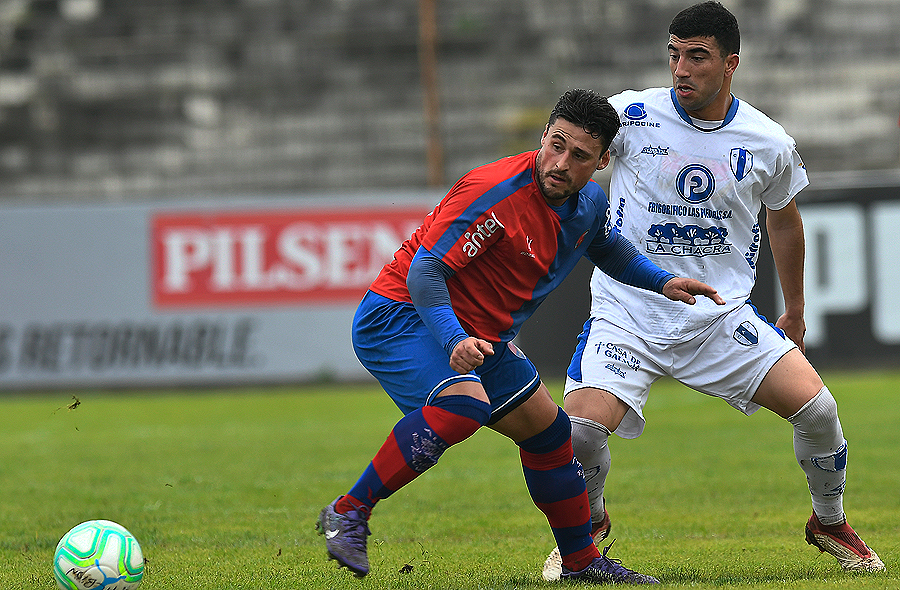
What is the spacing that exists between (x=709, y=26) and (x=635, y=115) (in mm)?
527

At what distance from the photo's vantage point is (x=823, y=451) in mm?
5199

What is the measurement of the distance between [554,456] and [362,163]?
14.1m

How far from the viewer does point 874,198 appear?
1551 cm

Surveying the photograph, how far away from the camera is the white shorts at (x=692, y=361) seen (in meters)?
5.14

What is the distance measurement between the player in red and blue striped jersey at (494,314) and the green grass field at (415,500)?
21.3 inches

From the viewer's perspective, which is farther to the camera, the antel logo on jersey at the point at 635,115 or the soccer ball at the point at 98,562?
the antel logo on jersey at the point at 635,115

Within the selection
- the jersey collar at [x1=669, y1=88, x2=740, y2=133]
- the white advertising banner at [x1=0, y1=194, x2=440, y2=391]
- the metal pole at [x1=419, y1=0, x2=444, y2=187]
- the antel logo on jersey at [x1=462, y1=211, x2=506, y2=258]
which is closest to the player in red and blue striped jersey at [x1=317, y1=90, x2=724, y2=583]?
the antel logo on jersey at [x1=462, y1=211, x2=506, y2=258]

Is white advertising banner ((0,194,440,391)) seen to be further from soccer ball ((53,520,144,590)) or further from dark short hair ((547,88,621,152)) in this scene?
dark short hair ((547,88,621,152))

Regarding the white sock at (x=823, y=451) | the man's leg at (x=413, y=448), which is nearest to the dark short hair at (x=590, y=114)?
the man's leg at (x=413, y=448)

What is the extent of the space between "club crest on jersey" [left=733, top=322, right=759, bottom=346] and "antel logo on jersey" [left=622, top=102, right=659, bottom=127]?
99cm

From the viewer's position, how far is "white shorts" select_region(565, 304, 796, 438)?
5137mm

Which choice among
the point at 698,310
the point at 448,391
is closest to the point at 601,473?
the point at 698,310

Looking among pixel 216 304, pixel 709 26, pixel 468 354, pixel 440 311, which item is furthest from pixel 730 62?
pixel 216 304

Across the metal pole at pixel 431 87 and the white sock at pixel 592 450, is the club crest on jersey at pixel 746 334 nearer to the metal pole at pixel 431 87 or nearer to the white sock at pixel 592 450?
the white sock at pixel 592 450
